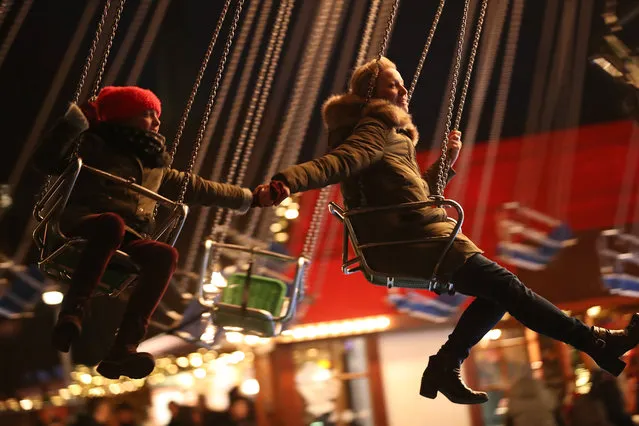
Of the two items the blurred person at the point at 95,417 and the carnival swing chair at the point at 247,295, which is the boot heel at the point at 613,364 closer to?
the carnival swing chair at the point at 247,295

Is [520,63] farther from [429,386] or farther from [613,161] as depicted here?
[429,386]

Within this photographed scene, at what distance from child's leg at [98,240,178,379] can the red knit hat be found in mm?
565

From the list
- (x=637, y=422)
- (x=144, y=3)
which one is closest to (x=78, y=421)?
(x=144, y=3)

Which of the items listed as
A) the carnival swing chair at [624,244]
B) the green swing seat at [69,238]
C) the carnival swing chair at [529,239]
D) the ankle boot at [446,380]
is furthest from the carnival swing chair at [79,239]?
the carnival swing chair at [529,239]

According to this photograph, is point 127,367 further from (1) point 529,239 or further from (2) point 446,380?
(1) point 529,239

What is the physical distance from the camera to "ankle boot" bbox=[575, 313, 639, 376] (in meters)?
3.46

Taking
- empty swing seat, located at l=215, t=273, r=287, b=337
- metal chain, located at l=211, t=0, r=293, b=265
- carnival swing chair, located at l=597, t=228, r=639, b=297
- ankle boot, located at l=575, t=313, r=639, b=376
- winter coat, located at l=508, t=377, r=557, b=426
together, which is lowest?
ankle boot, located at l=575, t=313, r=639, b=376

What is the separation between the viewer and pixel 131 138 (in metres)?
3.58

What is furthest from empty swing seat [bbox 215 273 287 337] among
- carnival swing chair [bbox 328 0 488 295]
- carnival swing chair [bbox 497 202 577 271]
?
carnival swing chair [bbox 497 202 577 271]

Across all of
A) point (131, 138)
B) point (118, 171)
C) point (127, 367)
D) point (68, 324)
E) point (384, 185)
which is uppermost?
point (131, 138)

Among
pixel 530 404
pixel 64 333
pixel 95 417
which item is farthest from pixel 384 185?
pixel 95 417

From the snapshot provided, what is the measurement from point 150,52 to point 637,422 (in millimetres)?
8203

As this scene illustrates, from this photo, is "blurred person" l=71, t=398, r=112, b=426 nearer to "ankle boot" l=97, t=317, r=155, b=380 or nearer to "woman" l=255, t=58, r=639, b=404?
→ "ankle boot" l=97, t=317, r=155, b=380

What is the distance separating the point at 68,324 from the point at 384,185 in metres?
1.34
